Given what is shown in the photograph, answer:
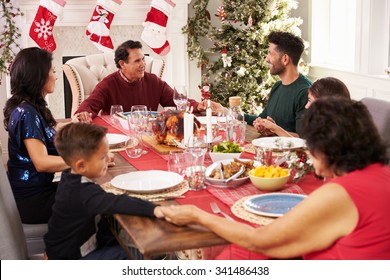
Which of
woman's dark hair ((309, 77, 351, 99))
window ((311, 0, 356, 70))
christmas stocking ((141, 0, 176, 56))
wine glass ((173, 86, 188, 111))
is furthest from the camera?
window ((311, 0, 356, 70))

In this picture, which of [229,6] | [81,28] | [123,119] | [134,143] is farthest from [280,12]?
[134,143]

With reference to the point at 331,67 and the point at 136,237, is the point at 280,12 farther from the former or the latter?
the point at 136,237

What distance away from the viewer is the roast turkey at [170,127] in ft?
8.84

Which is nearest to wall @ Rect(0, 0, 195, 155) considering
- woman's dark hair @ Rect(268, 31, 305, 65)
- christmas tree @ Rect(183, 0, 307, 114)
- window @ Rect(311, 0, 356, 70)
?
christmas tree @ Rect(183, 0, 307, 114)

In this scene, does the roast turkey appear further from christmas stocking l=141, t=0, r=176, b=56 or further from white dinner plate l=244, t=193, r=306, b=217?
christmas stocking l=141, t=0, r=176, b=56

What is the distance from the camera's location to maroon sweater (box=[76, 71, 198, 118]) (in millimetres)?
3818

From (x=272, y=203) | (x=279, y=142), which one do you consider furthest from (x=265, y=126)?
(x=272, y=203)

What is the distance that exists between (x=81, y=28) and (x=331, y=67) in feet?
8.06

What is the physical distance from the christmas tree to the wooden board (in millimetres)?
2766

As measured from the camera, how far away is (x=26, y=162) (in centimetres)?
259

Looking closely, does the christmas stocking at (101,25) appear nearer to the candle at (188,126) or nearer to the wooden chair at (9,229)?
the candle at (188,126)

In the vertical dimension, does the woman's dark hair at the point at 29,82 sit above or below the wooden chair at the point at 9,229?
above

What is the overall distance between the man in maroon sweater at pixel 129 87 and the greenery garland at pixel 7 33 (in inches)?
61.5

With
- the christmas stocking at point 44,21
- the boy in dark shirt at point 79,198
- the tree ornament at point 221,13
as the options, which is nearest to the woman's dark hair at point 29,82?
the boy in dark shirt at point 79,198
